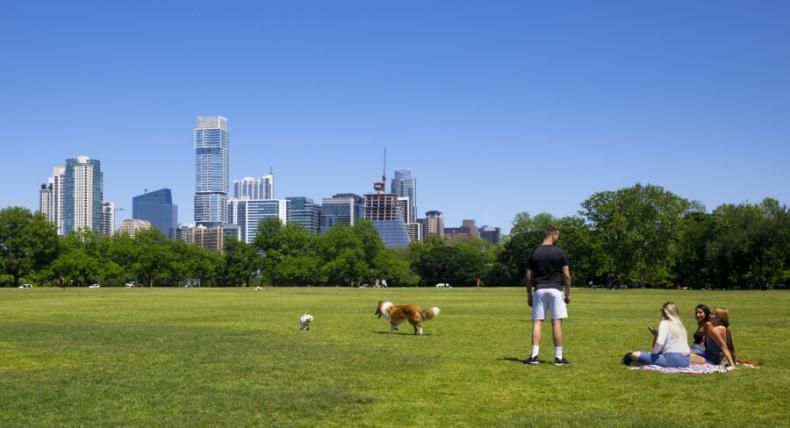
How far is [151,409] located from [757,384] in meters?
8.44

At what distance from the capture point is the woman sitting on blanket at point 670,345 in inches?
497

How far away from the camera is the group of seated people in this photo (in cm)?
1267

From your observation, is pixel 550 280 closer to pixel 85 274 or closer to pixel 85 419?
pixel 85 419

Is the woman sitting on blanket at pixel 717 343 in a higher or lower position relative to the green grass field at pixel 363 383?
higher

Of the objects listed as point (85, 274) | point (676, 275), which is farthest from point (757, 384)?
point (85, 274)

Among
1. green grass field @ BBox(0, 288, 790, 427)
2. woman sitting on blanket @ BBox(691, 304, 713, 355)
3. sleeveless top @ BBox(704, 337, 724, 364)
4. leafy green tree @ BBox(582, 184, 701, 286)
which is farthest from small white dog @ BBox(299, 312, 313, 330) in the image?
leafy green tree @ BBox(582, 184, 701, 286)

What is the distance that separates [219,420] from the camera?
8555 millimetres

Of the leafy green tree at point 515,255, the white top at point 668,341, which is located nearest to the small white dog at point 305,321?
the white top at point 668,341

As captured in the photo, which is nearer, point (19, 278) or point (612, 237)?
point (612, 237)

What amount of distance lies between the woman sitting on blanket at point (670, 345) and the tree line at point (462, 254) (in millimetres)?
69917

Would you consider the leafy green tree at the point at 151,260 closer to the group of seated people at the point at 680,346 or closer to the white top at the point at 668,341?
the group of seated people at the point at 680,346

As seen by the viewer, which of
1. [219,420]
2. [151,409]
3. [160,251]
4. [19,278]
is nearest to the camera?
[219,420]

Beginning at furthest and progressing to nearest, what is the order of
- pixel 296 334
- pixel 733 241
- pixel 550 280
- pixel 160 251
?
pixel 160 251
pixel 733 241
pixel 296 334
pixel 550 280

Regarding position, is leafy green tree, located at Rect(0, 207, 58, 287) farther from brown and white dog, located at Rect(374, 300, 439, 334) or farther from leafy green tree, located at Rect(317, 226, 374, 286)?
brown and white dog, located at Rect(374, 300, 439, 334)
